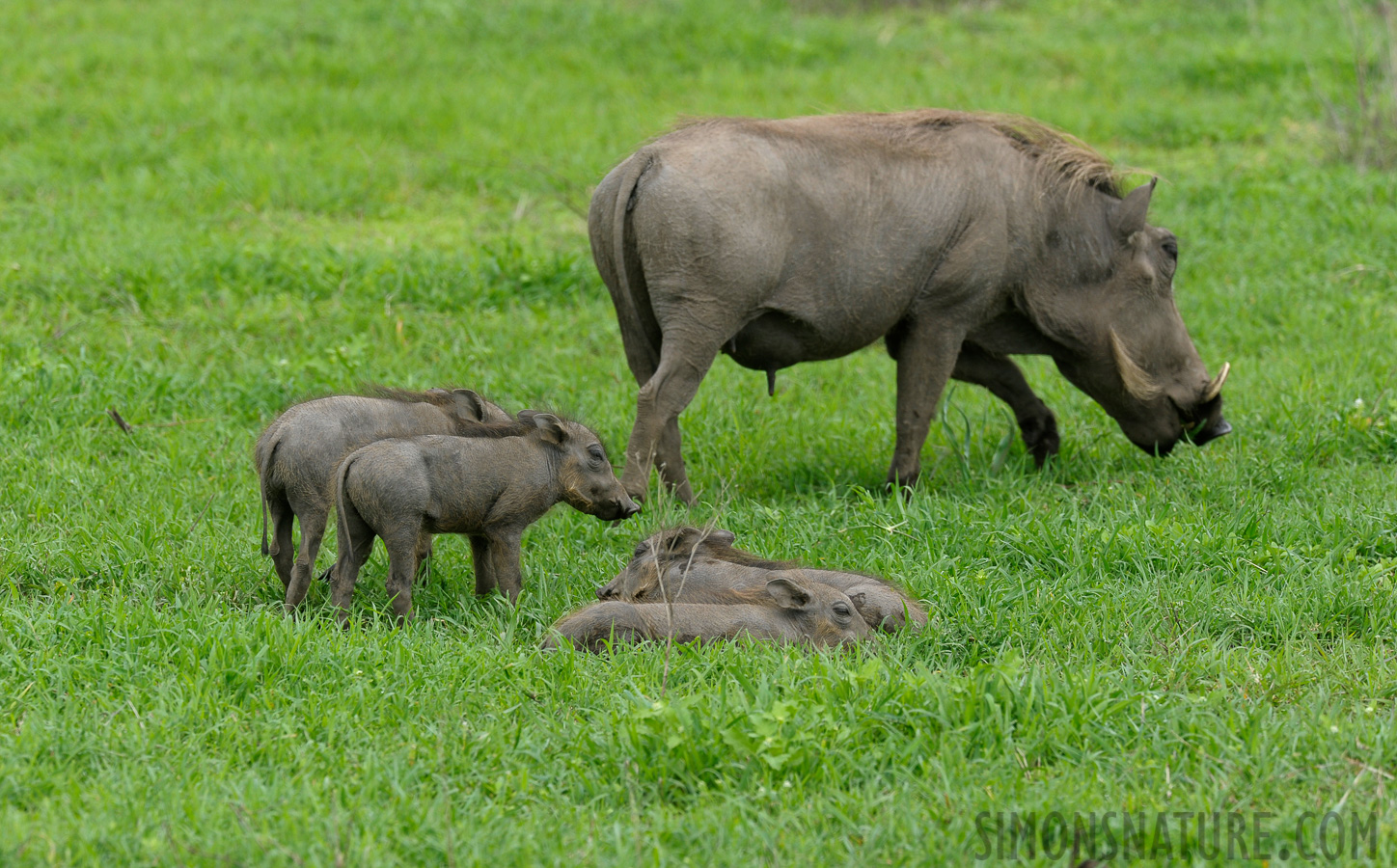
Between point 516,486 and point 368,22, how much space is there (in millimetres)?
9382

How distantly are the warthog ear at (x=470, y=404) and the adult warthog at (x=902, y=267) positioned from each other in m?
0.79

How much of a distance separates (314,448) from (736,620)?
1.49 m

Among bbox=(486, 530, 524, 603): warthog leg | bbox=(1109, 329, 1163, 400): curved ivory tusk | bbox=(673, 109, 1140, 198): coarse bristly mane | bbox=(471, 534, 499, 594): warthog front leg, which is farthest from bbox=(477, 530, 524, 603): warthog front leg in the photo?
bbox=(1109, 329, 1163, 400): curved ivory tusk

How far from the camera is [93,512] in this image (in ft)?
18.6

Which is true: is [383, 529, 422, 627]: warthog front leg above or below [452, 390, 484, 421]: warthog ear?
below

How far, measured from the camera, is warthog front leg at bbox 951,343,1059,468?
680 centimetres

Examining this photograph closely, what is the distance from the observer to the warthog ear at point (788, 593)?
4.61m

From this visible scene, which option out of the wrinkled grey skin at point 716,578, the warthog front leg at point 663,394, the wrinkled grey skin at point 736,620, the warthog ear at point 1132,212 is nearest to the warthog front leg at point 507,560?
the wrinkled grey skin at point 716,578

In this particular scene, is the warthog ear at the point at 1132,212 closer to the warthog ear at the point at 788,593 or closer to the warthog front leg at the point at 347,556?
the warthog ear at the point at 788,593

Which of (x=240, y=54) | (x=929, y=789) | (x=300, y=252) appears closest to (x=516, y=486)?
(x=929, y=789)

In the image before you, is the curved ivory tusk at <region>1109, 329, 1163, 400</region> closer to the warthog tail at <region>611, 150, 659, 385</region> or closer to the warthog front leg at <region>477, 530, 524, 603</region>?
the warthog tail at <region>611, 150, 659, 385</region>

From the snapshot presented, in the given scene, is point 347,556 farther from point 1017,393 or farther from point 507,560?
point 1017,393

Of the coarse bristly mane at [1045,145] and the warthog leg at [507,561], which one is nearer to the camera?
the warthog leg at [507,561]

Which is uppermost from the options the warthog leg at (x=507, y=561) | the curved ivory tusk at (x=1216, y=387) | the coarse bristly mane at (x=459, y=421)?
the coarse bristly mane at (x=459, y=421)
